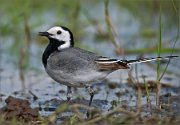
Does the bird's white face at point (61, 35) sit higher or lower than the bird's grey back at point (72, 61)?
higher

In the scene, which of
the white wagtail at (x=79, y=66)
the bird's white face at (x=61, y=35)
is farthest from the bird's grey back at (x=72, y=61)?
the bird's white face at (x=61, y=35)

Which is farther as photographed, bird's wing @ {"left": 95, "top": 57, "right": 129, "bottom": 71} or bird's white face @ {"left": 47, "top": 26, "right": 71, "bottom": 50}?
bird's white face @ {"left": 47, "top": 26, "right": 71, "bottom": 50}

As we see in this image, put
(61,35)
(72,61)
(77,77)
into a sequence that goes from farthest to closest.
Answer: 1. (61,35)
2. (72,61)
3. (77,77)

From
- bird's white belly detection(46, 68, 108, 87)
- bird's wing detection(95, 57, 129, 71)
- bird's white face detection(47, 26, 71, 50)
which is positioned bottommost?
bird's white belly detection(46, 68, 108, 87)

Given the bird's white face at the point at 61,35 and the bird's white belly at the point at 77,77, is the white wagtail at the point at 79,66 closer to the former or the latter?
the bird's white belly at the point at 77,77

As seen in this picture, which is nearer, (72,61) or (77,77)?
(77,77)

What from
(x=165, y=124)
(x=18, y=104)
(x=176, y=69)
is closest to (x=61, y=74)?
(x=18, y=104)

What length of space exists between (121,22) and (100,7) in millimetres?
1409

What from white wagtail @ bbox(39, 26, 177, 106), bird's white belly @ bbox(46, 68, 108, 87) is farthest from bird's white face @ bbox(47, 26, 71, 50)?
bird's white belly @ bbox(46, 68, 108, 87)

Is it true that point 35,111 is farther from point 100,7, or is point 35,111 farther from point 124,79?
point 100,7

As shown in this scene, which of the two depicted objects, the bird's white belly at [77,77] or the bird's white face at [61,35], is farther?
the bird's white face at [61,35]

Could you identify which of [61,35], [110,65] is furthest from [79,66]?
[61,35]

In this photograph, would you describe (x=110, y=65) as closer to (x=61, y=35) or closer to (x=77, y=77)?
(x=77, y=77)

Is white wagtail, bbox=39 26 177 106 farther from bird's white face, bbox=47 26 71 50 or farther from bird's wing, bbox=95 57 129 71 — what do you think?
bird's white face, bbox=47 26 71 50
